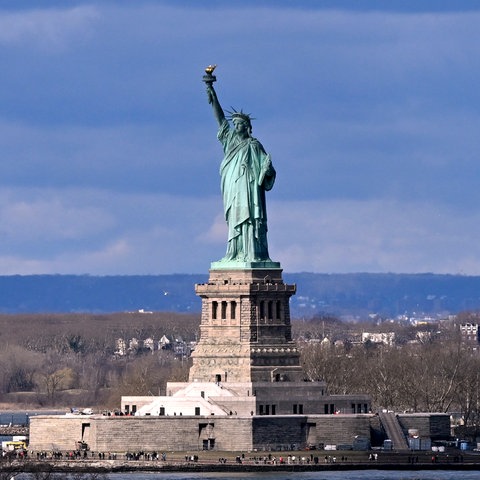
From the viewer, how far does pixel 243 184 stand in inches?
4729

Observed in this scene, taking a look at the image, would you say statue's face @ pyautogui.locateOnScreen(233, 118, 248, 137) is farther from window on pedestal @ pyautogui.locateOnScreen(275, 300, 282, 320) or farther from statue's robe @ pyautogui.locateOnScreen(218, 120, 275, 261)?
window on pedestal @ pyautogui.locateOnScreen(275, 300, 282, 320)

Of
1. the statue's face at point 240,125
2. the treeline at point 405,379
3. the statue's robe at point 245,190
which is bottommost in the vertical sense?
the treeline at point 405,379

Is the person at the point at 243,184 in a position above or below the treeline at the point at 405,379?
above

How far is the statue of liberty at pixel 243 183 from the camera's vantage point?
120188 mm

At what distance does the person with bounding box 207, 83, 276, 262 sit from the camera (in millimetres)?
120188

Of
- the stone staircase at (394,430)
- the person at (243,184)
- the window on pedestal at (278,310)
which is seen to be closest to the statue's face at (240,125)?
the person at (243,184)

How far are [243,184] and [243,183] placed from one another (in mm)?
41

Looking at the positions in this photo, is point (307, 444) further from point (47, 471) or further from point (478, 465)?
point (47, 471)

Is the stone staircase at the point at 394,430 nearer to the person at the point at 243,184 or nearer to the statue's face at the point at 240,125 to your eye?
the person at the point at 243,184

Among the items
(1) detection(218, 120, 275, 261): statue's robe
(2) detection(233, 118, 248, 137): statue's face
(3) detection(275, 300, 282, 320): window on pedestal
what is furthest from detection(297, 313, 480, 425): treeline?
(2) detection(233, 118, 248, 137): statue's face

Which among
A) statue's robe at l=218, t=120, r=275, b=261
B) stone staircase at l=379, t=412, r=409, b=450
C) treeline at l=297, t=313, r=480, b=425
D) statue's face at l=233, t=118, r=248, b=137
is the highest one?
statue's face at l=233, t=118, r=248, b=137

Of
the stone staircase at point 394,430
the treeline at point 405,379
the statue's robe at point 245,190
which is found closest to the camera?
the stone staircase at point 394,430

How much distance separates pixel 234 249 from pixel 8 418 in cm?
5305

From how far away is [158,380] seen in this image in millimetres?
147125
